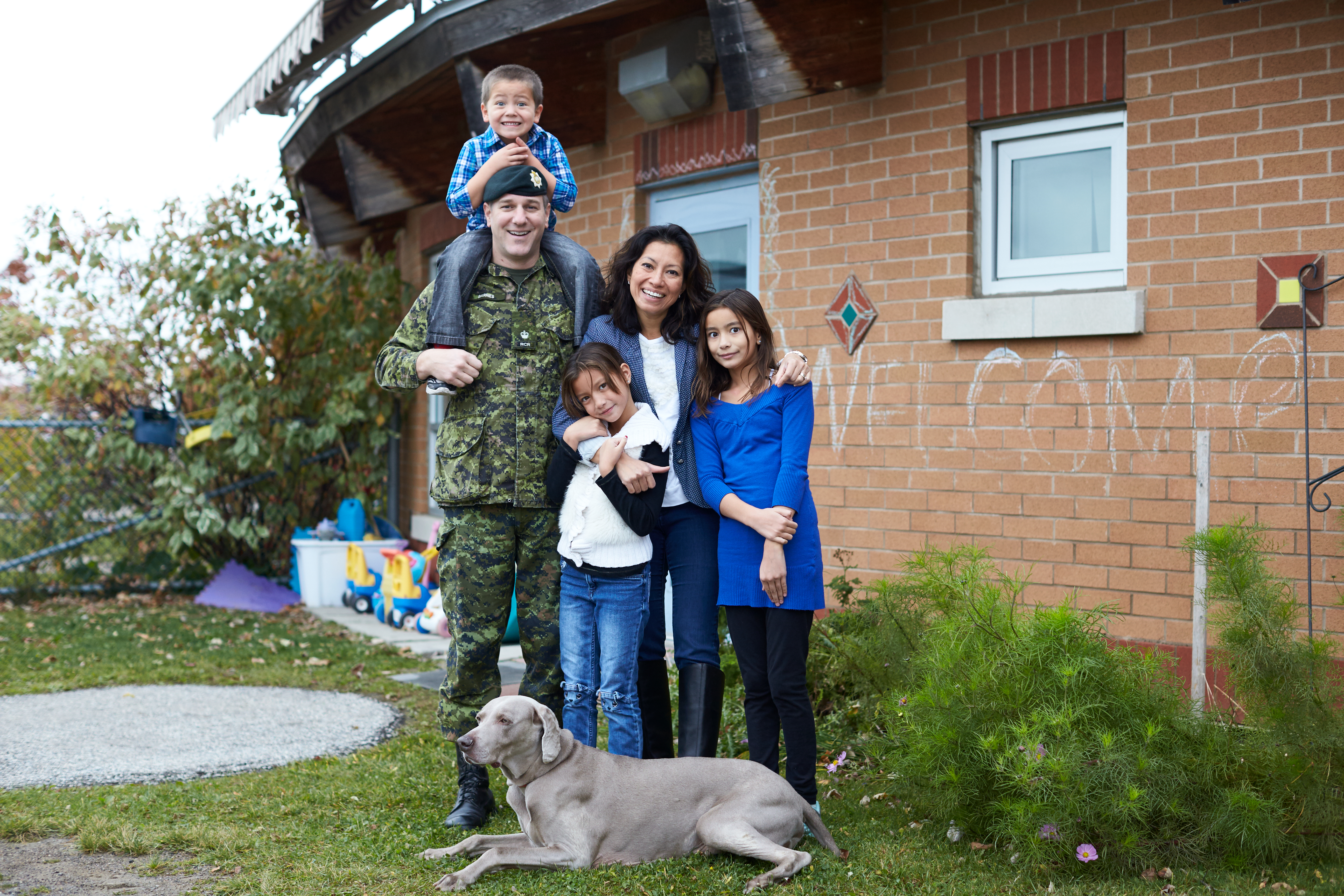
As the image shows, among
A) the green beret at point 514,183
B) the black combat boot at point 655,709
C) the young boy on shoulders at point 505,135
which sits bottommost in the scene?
the black combat boot at point 655,709

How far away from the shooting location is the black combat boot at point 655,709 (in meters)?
3.66

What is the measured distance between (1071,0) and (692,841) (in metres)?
3.89

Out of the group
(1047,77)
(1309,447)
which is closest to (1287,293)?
(1309,447)

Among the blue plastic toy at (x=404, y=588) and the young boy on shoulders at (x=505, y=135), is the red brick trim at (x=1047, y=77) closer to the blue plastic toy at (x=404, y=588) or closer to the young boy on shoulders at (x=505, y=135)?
the young boy on shoulders at (x=505, y=135)

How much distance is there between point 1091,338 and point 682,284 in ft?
7.01

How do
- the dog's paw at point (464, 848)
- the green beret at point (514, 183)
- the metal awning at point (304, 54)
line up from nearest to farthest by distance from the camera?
the dog's paw at point (464, 848)
the green beret at point (514, 183)
the metal awning at point (304, 54)

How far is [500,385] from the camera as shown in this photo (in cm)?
365

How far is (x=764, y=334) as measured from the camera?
3.49 metres

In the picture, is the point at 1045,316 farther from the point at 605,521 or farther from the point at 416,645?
the point at 416,645

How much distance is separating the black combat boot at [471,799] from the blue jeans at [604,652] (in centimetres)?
39

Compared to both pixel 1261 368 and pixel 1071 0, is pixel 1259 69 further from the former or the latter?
pixel 1261 368

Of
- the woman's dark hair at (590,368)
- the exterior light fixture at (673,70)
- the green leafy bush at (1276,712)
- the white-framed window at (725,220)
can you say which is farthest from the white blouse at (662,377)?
the exterior light fixture at (673,70)

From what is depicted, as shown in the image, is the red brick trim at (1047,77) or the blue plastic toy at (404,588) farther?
the blue plastic toy at (404,588)

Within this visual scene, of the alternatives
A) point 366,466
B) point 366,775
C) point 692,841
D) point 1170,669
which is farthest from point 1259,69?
point 366,466
